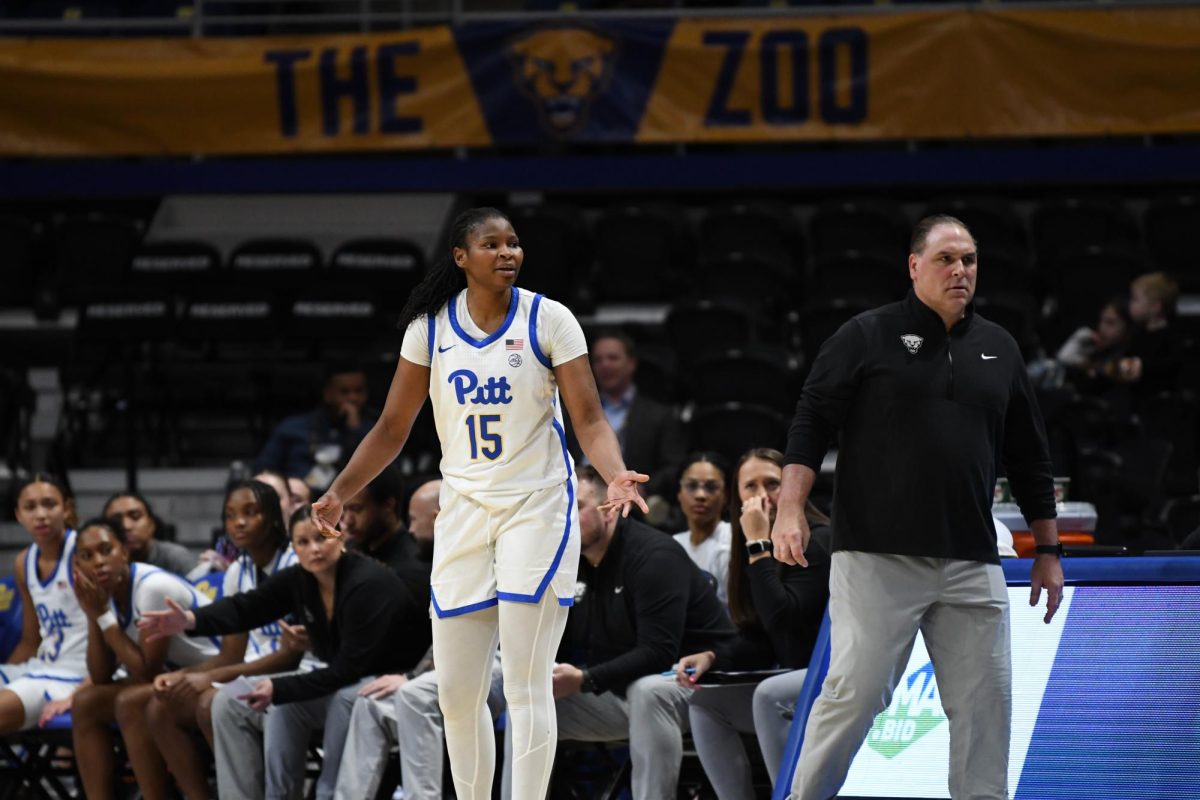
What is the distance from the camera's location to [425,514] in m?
7.07

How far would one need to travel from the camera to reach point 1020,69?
11344 millimetres

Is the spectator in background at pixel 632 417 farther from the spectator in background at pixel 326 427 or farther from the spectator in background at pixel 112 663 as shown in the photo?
the spectator in background at pixel 112 663

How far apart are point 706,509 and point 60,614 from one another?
2.93m

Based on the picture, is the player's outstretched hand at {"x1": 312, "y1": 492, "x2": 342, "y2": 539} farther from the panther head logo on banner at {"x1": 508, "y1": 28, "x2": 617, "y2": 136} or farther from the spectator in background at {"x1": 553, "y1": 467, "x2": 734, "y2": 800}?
the panther head logo on banner at {"x1": 508, "y1": 28, "x2": 617, "y2": 136}

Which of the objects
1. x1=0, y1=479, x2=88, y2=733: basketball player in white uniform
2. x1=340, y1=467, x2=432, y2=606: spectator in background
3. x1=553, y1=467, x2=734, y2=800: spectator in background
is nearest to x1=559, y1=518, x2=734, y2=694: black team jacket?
x1=553, y1=467, x2=734, y2=800: spectator in background

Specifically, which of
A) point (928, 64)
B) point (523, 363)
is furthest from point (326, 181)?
point (523, 363)

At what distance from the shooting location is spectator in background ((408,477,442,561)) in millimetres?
7059

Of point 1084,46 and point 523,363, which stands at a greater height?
point 1084,46

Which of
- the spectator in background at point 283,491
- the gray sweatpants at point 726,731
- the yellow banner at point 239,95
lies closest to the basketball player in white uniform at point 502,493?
the gray sweatpants at point 726,731

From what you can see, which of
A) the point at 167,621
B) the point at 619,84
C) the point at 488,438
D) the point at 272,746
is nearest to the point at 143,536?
the point at 167,621

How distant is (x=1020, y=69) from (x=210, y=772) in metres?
7.18

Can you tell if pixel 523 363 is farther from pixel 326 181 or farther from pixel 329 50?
pixel 326 181

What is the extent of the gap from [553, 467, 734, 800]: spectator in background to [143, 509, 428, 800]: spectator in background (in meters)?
0.71

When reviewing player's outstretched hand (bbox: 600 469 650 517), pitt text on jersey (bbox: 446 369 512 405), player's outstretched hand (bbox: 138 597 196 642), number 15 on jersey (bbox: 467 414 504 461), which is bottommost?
player's outstretched hand (bbox: 138 597 196 642)
